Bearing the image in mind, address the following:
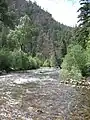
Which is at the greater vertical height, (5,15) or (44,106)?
(5,15)

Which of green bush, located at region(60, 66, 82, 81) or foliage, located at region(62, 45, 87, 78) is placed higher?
foliage, located at region(62, 45, 87, 78)

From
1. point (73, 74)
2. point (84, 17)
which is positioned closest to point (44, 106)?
point (73, 74)

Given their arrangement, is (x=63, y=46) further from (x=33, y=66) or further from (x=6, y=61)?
(x=6, y=61)

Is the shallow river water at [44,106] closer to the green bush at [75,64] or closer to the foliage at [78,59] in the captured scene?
the green bush at [75,64]

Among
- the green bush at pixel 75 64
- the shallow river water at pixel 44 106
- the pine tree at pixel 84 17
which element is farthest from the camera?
the pine tree at pixel 84 17

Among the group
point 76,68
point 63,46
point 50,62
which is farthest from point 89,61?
point 50,62

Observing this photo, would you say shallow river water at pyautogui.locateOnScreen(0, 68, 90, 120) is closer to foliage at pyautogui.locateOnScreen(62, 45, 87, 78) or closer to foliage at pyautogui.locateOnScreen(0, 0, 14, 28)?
foliage at pyautogui.locateOnScreen(62, 45, 87, 78)

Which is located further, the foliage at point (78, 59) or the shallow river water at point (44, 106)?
the foliage at point (78, 59)

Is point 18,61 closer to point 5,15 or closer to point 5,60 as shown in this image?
point 5,60

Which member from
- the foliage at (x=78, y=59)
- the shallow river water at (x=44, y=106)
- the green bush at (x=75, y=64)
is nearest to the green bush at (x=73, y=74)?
the green bush at (x=75, y=64)

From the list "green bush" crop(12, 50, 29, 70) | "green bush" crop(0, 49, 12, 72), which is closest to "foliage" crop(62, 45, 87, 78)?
"green bush" crop(0, 49, 12, 72)

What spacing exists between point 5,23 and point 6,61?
345 inches

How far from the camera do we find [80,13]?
Answer: 63.6m

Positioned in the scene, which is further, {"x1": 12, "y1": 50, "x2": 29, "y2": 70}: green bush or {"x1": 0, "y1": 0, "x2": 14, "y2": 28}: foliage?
{"x1": 12, "y1": 50, "x2": 29, "y2": 70}: green bush
